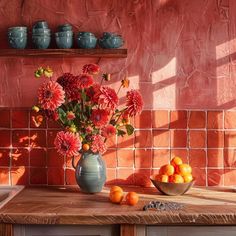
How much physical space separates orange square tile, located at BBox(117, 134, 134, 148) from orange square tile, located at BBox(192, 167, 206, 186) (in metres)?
0.40

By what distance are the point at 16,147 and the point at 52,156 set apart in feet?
0.71

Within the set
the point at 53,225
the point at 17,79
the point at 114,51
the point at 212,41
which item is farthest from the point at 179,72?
the point at 53,225

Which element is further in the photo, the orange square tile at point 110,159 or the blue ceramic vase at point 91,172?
the orange square tile at point 110,159

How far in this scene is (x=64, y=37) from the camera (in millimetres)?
2592

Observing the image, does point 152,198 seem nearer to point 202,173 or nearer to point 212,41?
point 202,173

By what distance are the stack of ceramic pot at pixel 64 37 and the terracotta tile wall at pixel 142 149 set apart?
0.46m

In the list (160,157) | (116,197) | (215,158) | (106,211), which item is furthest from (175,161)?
(106,211)

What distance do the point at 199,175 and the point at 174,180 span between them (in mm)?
377

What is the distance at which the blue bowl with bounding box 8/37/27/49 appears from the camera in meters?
2.60

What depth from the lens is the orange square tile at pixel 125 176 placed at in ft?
9.09

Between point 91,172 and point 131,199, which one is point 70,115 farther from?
point 131,199

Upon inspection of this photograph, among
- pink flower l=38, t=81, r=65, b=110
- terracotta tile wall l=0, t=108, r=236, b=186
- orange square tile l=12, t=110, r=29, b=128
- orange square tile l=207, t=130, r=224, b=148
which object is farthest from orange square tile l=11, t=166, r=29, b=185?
orange square tile l=207, t=130, r=224, b=148

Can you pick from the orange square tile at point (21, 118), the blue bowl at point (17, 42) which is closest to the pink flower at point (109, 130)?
the orange square tile at point (21, 118)

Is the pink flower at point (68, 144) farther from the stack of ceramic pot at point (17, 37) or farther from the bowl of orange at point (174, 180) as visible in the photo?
the stack of ceramic pot at point (17, 37)
